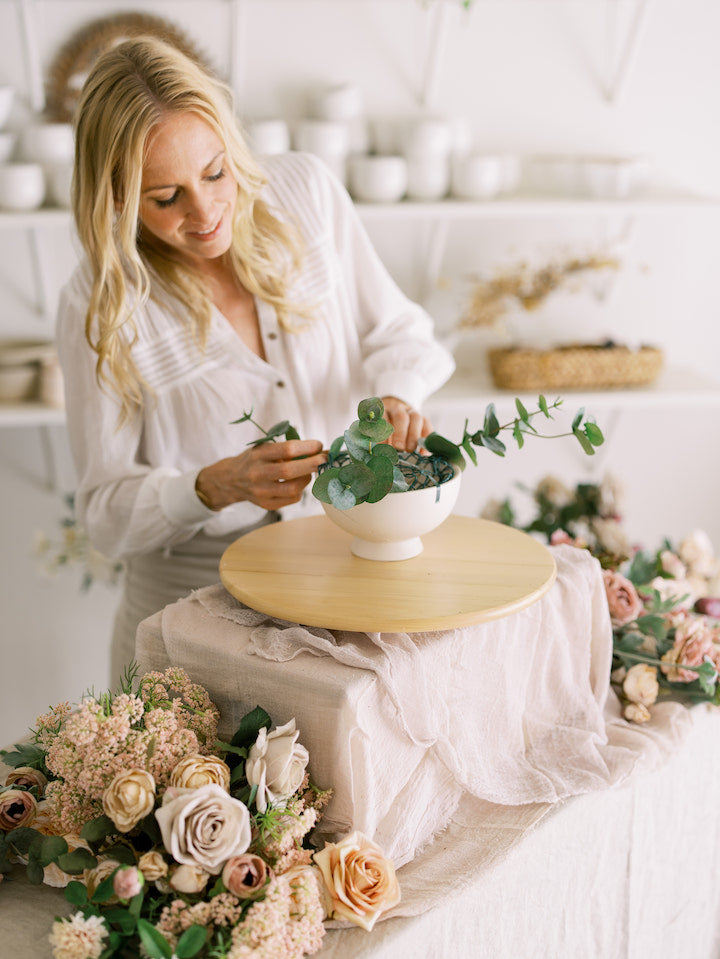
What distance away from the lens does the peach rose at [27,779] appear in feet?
3.63

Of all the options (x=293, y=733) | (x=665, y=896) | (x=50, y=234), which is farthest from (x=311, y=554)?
(x=50, y=234)

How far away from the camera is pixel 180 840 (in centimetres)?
89

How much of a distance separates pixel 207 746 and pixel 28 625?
179 cm

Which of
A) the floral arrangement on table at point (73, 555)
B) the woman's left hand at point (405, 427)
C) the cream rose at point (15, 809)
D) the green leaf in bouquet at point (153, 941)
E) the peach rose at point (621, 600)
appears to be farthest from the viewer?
the floral arrangement on table at point (73, 555)

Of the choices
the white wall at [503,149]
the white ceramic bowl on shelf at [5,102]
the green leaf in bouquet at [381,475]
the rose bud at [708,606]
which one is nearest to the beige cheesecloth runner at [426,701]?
the green leaf in bouquet at [381,475]

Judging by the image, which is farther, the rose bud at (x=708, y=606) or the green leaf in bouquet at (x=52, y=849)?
the rose bud at (x=708, y=606)

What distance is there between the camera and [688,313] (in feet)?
8.85

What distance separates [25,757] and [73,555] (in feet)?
4.39

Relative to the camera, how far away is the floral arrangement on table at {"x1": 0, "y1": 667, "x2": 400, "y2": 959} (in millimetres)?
873

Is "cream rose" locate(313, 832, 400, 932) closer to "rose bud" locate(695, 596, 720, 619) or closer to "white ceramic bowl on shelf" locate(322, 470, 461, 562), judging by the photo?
"white ceramic bowl on shelf" locate(322, 470, 461, 562)

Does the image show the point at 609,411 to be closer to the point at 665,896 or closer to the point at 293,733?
the point at 665,896

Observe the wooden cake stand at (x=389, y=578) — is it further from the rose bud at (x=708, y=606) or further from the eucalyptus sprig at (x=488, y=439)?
the rose bud at (x=708, y=606)

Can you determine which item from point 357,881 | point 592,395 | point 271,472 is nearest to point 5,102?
point 271,472

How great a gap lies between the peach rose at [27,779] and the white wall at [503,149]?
1.51 m
